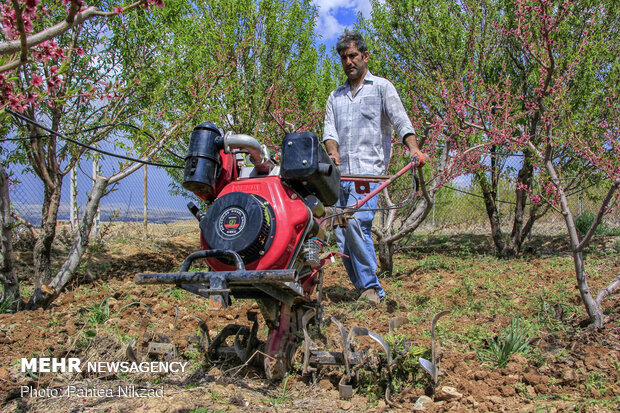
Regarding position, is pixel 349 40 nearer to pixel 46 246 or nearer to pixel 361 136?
pixel 361 136

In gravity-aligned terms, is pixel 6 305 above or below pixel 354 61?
below

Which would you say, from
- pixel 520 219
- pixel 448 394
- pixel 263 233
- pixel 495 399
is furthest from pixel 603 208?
pixel 520 219

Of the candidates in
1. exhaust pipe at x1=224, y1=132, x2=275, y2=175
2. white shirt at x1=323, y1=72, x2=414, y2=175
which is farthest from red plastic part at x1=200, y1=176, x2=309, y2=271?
white shirt at x1=323, y1=72, x2=414, y2=175

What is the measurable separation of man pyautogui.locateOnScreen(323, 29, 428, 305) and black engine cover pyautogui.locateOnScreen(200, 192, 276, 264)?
1.61m

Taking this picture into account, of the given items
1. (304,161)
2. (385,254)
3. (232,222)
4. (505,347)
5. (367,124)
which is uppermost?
(367,124)

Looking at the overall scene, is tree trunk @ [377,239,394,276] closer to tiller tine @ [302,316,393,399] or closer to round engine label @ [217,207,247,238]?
A: tiller tine @ [302,316,393,399]

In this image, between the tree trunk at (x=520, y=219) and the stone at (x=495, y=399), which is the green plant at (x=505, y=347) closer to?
the stone at (x=495, y=399)

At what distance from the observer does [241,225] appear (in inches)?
86.4

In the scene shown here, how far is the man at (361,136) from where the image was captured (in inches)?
151

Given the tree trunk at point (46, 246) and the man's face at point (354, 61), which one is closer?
the man's face at point (354, 61)

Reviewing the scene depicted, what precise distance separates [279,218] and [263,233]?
0.37ft

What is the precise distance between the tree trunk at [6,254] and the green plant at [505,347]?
350 centimetres

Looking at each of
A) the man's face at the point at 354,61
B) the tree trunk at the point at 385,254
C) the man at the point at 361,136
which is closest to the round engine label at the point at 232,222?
the man at the point at 361,136

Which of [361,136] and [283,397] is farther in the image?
[361,136]
